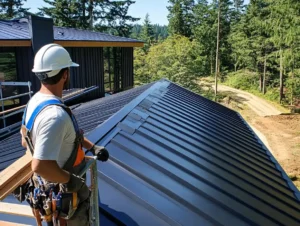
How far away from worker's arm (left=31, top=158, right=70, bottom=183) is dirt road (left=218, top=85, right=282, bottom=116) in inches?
1149

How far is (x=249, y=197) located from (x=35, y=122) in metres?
3.07

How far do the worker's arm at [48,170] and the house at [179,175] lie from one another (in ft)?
2.83

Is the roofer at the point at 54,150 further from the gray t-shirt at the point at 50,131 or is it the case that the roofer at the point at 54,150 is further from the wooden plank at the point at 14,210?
the wooden plank at the point at 14,210

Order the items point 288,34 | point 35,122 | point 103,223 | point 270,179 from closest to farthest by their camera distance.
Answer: point 35,122 < point 103,223 < point 270,179 < point 288,34

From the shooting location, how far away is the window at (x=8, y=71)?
35.1 ft

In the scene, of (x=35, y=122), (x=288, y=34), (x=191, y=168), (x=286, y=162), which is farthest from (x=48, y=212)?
(x=288, y=34)

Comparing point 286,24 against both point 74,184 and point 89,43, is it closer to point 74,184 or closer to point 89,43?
point 89,43

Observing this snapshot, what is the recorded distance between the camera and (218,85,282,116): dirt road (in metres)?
29.6

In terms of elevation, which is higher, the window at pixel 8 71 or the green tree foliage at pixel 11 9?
the green tree foliage at pixel 11 9

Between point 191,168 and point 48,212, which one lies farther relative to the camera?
point 191,168

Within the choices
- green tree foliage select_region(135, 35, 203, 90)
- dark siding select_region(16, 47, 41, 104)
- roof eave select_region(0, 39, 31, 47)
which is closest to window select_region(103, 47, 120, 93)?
dark siding select_region(16, 47, 41, 104)

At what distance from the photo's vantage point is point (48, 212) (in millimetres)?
2039

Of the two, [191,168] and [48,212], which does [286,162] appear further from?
[48,212]

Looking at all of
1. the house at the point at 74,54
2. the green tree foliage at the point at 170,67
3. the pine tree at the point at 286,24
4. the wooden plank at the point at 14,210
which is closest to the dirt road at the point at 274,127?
the pine tree at the point at 286,24
